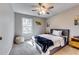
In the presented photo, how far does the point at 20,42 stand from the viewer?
1.64 m

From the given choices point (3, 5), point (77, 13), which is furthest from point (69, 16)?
point (3, 5)

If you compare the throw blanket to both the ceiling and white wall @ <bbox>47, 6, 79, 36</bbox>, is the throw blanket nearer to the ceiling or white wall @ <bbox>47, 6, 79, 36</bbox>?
white wall @ <bbox>47, 6, 79, 36</bbox>

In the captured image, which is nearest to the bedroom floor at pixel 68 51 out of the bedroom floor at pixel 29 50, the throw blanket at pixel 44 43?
the bedroom floor at pixel 29 50

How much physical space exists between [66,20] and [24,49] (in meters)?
0.80

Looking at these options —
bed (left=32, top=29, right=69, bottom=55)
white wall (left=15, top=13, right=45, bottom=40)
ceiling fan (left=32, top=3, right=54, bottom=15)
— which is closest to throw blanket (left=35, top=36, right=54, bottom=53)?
bed (left=32, top=29, right=69, bottom=55)

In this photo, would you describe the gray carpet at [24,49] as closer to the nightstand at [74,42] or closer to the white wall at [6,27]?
the white wall at [6,27]

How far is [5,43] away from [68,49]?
0.97 m

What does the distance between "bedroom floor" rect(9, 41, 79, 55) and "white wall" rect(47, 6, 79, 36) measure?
0.25 metres

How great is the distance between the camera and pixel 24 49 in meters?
1.60

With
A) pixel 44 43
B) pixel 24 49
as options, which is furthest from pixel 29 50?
pixel 44 43

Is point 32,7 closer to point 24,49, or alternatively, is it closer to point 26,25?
point 26,25

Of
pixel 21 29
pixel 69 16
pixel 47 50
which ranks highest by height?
pixel 69 16
